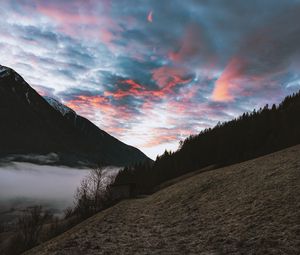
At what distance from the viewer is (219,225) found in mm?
21562

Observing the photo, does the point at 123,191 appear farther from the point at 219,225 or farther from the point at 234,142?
the point at 234,142

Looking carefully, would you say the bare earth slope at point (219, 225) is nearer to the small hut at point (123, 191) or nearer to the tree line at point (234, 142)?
the small hut at point (123, 191)

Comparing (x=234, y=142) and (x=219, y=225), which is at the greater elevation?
(x=234, y=142)

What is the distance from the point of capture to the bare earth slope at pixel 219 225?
17.1m

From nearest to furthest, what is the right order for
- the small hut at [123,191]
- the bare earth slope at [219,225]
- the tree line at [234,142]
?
the bare earth slope at [219,225], the small hut at [123,191], the tree line at [234,142]

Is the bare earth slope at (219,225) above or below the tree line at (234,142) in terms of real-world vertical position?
below

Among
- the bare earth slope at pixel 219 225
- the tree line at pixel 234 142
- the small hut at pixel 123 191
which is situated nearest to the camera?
the bare earth slope at pixel 219 225

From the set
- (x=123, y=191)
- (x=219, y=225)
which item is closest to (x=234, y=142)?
(x=123, y=191)

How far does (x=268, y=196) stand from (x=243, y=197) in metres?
2.58

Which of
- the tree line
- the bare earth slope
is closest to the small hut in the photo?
the bare earth slope

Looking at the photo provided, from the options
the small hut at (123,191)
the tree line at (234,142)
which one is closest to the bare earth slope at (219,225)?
the small hut at (123,191)

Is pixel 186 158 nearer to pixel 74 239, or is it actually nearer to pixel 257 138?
pixel 257 138

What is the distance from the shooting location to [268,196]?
25.3m

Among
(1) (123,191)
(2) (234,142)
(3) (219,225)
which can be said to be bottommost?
(3) (219,225)
